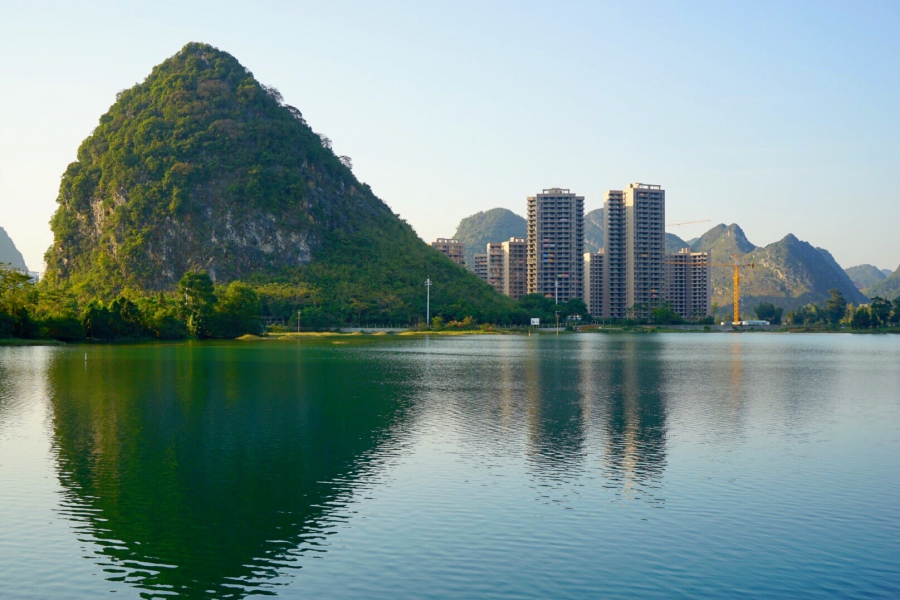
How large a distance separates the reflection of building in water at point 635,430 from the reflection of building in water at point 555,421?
1621 millimetres

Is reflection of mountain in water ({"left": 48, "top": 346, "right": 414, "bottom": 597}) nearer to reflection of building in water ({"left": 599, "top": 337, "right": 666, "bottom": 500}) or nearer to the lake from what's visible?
the lake

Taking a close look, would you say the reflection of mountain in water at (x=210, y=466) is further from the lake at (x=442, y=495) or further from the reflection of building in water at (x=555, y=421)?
the reflection of building in water at (x=555, y=421)

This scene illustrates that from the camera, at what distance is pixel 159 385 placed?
2381 inches

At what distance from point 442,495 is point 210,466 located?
33.0 feet

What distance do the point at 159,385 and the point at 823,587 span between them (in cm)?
5176

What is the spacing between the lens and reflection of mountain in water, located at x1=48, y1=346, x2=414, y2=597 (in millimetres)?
20781

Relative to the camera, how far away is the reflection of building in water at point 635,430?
101 feet

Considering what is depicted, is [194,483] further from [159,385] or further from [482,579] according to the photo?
[159,385]

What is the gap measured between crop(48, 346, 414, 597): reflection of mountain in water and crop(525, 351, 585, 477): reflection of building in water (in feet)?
23.7

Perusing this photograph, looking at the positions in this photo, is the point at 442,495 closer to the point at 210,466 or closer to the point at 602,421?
the point at 210,466

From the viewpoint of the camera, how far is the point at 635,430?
4166 cm

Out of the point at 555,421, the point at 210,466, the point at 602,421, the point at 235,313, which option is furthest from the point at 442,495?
the point at 235,313

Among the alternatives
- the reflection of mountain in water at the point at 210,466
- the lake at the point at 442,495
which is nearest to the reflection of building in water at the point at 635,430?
the lake at the point at 442,495

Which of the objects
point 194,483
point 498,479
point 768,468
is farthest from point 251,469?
point 768,468
